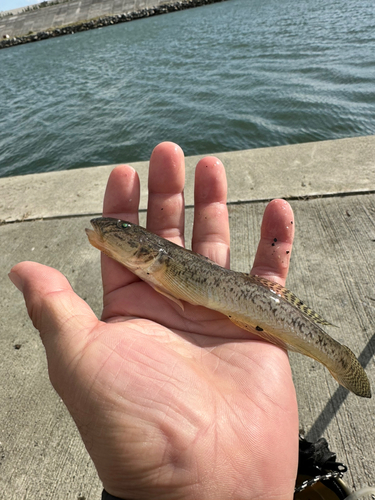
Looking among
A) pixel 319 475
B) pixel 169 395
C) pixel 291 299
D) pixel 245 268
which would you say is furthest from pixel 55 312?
pixel 245 268

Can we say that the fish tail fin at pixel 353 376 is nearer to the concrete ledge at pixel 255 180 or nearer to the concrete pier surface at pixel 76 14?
the concrete ledge at pixel 255 180

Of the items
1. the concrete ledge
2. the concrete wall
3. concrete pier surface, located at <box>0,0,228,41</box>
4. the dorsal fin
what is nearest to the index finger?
the dorsal fin

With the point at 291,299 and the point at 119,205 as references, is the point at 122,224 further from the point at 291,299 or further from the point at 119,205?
the point at 291,299

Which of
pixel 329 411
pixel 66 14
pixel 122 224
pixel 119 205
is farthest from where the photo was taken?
pixel 66 14

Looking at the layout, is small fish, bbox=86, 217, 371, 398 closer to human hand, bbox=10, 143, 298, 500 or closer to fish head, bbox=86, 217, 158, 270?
fish head, bbox=86, 217, 158, 270

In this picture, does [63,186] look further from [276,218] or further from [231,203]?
[276,218]

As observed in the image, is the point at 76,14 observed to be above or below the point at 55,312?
above
